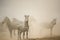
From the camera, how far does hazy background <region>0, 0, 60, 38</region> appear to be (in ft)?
5.57

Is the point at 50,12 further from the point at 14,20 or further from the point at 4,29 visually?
the point at 4,29

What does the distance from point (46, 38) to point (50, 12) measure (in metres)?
0.41

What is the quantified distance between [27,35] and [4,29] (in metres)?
0.36

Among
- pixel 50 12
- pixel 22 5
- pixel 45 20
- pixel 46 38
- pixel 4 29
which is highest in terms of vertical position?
pixel 22 5

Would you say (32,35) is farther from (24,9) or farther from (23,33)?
(24,9)

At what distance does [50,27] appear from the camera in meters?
1.74

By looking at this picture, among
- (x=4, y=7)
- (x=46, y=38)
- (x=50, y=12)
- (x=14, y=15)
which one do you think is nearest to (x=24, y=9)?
(x=14, y=15)

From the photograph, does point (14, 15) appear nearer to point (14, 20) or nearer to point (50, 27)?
point (14, 20)

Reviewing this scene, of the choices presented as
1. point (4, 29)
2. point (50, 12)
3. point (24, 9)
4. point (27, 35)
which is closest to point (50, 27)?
point (50, 12)

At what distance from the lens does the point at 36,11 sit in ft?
5.70

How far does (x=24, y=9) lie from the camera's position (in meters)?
1.72

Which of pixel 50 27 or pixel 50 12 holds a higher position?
pixel 50 12

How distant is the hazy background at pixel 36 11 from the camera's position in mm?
1696

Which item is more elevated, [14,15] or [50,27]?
[14,15]
